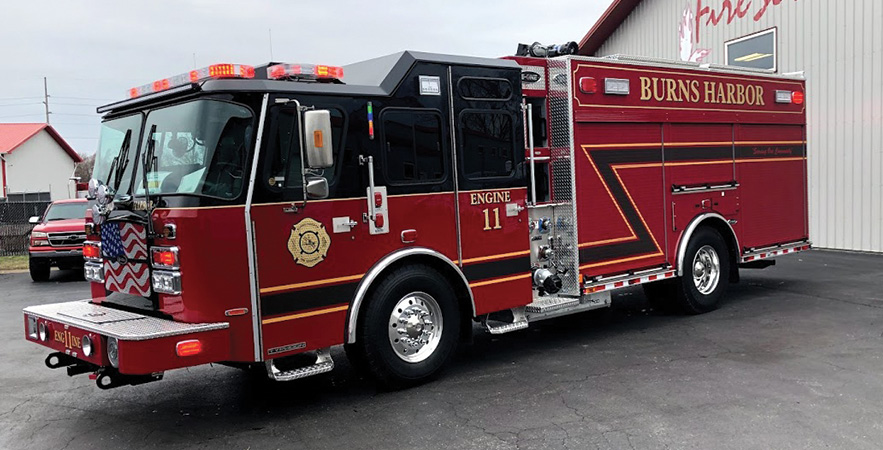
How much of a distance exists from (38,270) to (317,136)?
42.2 feet

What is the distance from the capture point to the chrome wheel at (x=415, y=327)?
596 centimetres

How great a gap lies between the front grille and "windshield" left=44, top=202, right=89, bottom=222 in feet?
3.62

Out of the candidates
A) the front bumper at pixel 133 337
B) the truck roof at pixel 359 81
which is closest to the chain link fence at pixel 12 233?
the truck roof at pixel 359 81

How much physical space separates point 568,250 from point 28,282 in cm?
1299

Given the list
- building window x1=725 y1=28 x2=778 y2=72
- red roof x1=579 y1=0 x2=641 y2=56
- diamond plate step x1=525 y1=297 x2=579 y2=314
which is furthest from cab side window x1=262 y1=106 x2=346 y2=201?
red roof x1=579 y1=0 x2=641 y2=56

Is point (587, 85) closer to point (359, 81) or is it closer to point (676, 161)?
point (676, 161)

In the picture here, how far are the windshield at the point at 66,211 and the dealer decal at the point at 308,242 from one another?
13079 mm

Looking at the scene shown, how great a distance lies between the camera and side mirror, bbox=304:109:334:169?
5156mm

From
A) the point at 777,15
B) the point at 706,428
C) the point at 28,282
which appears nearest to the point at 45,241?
the point at 28,282

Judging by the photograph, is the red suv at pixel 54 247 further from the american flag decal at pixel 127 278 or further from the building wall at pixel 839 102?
the building wall at pixel 839 102

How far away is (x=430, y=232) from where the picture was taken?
6.17 m

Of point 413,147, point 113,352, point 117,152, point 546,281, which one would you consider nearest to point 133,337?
point 113,352

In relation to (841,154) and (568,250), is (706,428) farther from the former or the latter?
(841,154)

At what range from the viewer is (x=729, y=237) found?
29.8 feet
